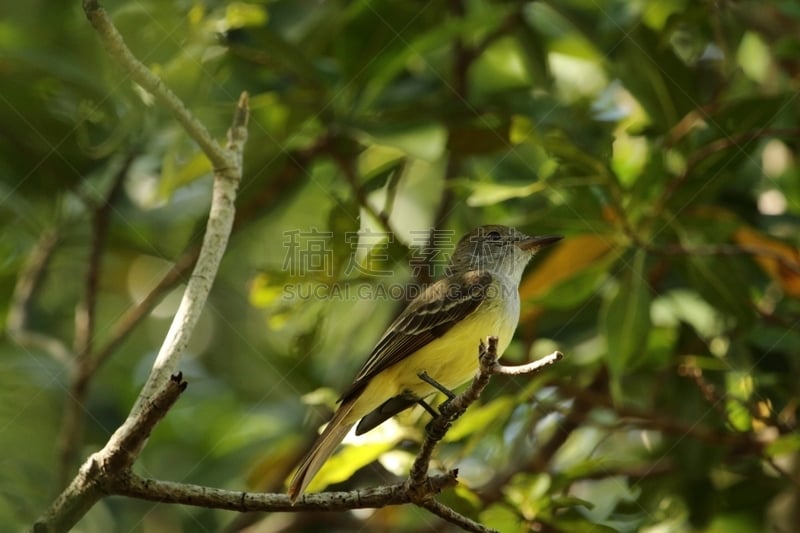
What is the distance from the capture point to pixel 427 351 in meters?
4.44

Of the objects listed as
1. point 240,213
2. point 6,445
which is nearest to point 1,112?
point 240,213

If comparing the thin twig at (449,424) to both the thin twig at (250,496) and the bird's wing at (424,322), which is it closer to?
the thin twig at (250,496)

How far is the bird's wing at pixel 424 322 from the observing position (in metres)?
4.40

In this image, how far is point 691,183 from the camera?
16.6 ft

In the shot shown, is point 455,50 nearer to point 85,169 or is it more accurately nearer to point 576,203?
point 576,203

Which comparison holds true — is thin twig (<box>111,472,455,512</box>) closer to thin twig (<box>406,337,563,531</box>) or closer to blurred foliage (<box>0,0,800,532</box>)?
thin twig (<box>406,337,563,531</box>)

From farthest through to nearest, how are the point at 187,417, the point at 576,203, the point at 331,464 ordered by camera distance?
the point at 187,417 → the point at 576,203 → the point at 331,464

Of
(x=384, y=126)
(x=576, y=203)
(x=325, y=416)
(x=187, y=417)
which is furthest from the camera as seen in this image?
(x=187, y=417)

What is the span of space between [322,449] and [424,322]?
2.47 ft

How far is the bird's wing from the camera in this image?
14.4ft

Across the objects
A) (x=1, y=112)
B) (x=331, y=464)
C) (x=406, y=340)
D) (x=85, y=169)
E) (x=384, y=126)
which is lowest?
(x=331, y=464)

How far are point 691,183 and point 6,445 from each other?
3.95 m

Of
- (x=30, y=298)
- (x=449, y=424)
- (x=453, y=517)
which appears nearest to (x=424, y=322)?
(x=449, y=424)

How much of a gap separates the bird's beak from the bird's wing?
43cm
